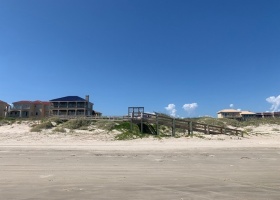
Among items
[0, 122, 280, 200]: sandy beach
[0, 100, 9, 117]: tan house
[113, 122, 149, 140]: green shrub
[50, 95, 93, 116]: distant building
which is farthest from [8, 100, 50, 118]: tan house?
[0, 122, 280, 200]: sandy beach

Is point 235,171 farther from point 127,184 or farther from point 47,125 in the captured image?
point 47,125

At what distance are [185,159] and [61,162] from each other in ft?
15.4

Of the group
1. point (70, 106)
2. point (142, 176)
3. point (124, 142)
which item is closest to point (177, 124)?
point (124, 142)

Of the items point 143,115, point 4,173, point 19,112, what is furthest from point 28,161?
point 19,112

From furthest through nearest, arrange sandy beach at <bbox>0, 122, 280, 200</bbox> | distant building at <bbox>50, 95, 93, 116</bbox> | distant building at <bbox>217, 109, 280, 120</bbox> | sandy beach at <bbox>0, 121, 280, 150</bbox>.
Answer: distant building at <bbox>217, 109, 280, 120</bbox> < distant building at <bbox>50, 95, 93, 116</bbox> < sandy beach at <bbox>0, 121, 280, 150</bbox> < sandy beach at <bbox>0, 122, 280, 200</bbox>

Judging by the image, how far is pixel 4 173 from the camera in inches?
313

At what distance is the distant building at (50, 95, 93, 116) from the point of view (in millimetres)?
77375

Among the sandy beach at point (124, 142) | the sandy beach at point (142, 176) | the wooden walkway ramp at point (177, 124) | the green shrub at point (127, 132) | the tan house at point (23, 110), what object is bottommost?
the sandy beach at point (142, 176)

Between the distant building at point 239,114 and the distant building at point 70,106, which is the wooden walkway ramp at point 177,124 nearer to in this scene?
the distant building at point 70,106

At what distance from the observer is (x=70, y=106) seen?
78375mm

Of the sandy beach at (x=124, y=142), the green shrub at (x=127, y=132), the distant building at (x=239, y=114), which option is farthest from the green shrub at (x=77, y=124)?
the distant building at (x=239, y=114)

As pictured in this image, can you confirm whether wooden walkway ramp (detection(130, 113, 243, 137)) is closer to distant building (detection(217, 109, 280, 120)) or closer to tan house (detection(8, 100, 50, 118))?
tan house (detection(8, 100, 50, 118))

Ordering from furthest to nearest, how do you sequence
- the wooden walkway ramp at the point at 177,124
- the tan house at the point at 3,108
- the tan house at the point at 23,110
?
the tan house at the point at 23,110 → the tan house at the point at 3,108 → the wooden walkway ramp at the point at 177,124

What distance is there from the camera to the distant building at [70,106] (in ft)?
254
